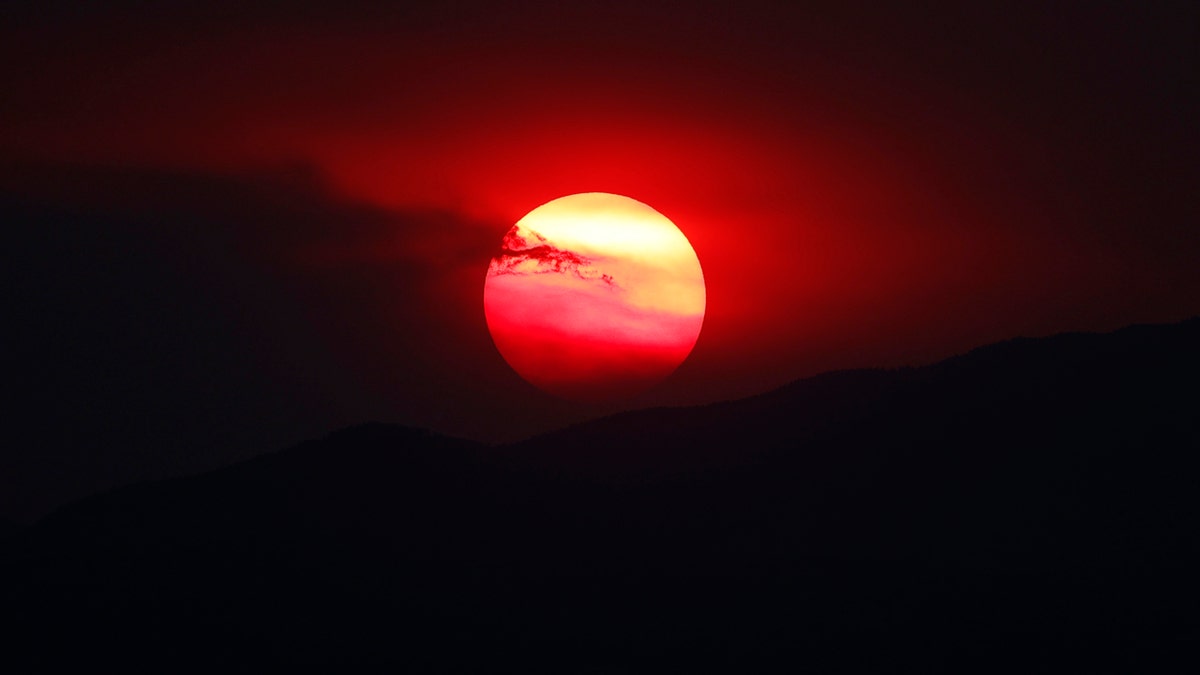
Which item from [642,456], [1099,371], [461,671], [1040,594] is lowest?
[461,671]

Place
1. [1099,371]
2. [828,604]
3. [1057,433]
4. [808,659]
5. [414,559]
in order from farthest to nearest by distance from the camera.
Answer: [1099,371]
[1057,433]
[414,559]
[828,604]
[808,659]

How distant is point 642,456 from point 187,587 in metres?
22.0

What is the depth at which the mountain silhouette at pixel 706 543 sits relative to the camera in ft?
145

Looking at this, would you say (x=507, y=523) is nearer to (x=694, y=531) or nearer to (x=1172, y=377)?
(x=694, y=531)

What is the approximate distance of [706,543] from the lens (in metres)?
51.7

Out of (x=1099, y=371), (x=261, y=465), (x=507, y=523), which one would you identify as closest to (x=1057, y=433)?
(x=1099, y=371)

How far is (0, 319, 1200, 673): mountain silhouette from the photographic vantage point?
145 feet

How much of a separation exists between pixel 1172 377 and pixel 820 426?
16.3 metres

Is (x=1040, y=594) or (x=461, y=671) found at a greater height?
(x=1040, y=594)

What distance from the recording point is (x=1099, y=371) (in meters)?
58.5

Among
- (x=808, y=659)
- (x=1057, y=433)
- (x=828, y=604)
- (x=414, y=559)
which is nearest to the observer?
(x=808, y=659)

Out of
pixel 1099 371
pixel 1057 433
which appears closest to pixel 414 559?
pixel 1057 433

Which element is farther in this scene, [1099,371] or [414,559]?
[1099,371]

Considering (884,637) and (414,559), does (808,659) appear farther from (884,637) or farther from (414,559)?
(414,559)
